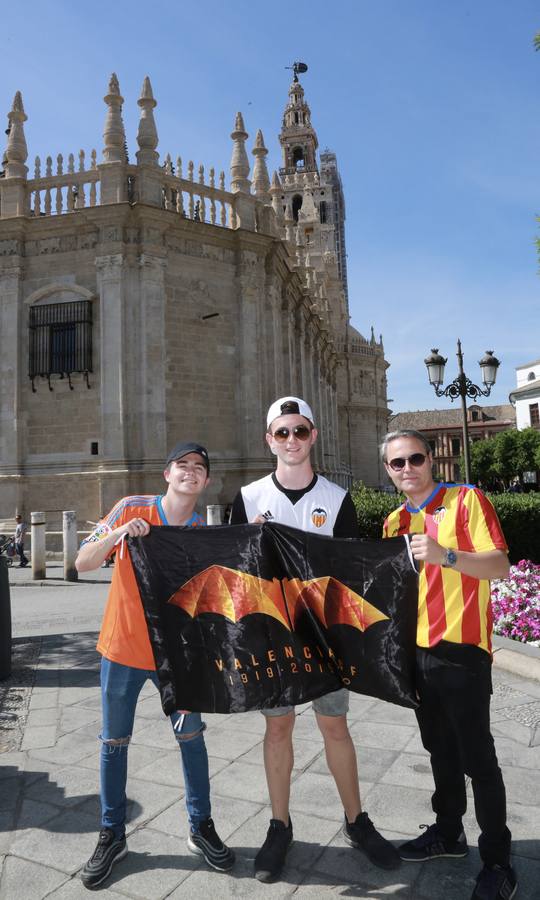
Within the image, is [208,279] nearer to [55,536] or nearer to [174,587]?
[55,536]

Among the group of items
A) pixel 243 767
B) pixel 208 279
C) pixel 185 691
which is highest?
pixel 208 279

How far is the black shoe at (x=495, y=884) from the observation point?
246cm

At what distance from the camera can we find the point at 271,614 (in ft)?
9.77

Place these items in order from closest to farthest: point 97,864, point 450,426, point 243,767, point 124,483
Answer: point 97,864 < point 243,767 < point 124,483 < point 450,426

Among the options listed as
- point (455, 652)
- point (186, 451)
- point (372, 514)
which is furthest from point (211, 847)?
point (372, 514)

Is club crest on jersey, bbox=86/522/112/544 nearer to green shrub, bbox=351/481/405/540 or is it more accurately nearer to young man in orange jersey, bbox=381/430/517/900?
young man in orange jersey, bbox=381/430/517/900

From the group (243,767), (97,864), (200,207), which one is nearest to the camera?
(97,864)

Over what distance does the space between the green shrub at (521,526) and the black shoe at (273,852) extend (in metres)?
9.17

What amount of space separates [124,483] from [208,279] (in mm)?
6931

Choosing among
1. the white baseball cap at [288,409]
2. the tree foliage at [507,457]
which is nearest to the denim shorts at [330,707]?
the white baseball cap at [288,409]

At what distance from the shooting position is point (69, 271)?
1759 cm

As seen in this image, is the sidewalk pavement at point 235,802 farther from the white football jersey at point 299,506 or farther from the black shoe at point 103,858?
the white football jersey at point 299,506

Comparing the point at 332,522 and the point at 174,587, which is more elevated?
the point at 332,522

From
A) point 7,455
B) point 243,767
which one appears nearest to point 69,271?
point 7,455
